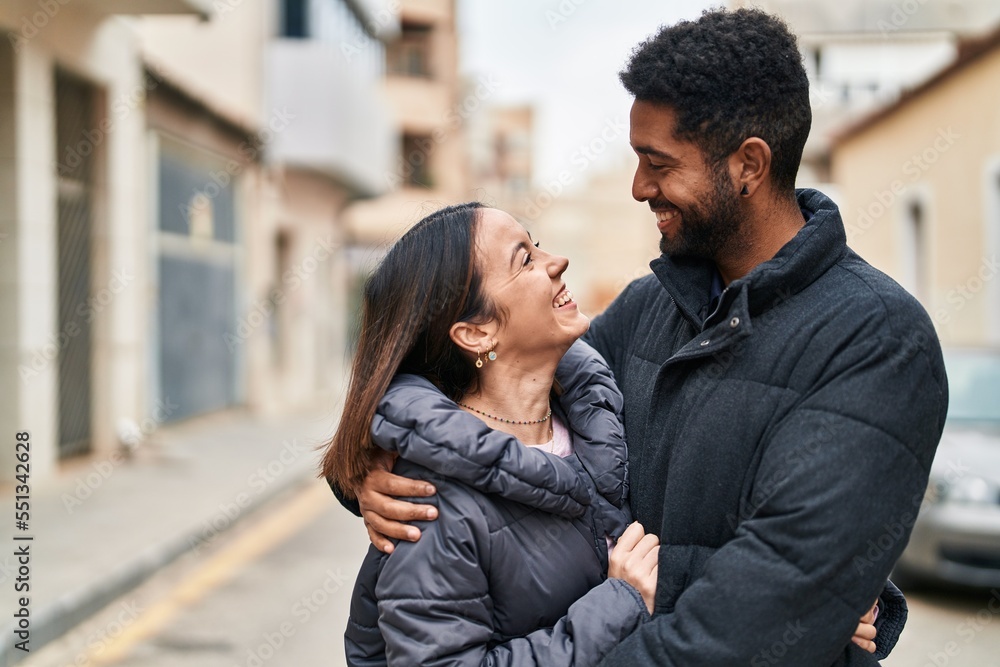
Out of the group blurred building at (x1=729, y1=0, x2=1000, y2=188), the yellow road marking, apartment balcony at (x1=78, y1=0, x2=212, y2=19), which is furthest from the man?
blurred building at (x1=729, y1=0, x2=1000, y2=188)

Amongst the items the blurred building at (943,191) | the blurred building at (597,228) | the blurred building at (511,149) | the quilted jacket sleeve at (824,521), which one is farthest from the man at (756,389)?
the blurred building at (511,149)

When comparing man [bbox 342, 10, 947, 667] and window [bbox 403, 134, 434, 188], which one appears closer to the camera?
man [bbox 342, 10, 947, 667]

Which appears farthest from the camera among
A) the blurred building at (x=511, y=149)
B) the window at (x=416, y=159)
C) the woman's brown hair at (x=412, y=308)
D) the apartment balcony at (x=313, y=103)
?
the blurred building at (x=511, y=149)

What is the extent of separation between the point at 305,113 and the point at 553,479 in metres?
16.7

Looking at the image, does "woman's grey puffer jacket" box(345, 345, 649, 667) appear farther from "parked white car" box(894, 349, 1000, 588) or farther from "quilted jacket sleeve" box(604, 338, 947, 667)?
"parked white car" box(894, 349, 1000, 588)

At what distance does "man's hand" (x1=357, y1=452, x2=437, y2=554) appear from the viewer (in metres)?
1.87

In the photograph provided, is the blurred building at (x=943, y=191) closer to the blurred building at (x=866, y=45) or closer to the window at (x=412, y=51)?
the blurred building at (x=866, y=45)

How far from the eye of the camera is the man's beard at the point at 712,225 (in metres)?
1.91

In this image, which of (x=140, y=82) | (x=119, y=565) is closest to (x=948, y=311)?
(x=140, y=82)

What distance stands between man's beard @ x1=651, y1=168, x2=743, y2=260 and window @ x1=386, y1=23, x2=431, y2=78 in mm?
32433

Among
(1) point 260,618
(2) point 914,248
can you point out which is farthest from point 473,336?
(2) point 914,248

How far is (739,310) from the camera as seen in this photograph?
1.78 meters

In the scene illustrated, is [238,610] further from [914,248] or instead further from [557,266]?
[914,248]

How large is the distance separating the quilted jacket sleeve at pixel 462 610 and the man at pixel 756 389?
0.06m
